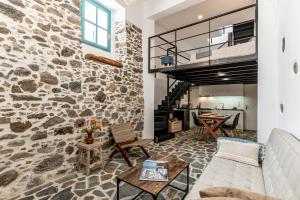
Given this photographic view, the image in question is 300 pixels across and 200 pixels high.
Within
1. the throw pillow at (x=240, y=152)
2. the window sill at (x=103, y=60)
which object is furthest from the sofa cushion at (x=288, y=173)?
the window sill at (x=103, y=60)

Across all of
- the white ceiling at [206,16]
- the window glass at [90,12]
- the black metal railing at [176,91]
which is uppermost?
the white ceiling at [206,16]

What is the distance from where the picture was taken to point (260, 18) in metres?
3.09

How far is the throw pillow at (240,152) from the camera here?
228 centimetres

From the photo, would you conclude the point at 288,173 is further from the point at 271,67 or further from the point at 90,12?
the point at 90,12

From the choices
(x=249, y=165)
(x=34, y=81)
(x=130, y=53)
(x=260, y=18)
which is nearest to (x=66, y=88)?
(x=34, y=81)

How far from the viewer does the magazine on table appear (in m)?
1.79

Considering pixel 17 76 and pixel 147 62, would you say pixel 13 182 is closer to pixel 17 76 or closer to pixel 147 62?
pixel 17 76

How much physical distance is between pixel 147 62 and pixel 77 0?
240cm

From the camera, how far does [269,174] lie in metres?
1.70

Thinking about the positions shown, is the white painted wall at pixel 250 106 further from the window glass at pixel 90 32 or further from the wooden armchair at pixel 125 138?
the window glass at pixel 90 32

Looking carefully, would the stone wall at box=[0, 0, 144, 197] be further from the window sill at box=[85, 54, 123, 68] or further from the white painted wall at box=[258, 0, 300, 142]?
the white painted wall at box=[258, 0, 300, 142]

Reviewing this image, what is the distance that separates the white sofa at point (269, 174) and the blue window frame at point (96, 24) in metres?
3.29

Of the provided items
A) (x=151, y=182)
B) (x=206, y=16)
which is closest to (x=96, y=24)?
(x=151, y=182)

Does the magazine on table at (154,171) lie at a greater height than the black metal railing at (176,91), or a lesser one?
lesser
